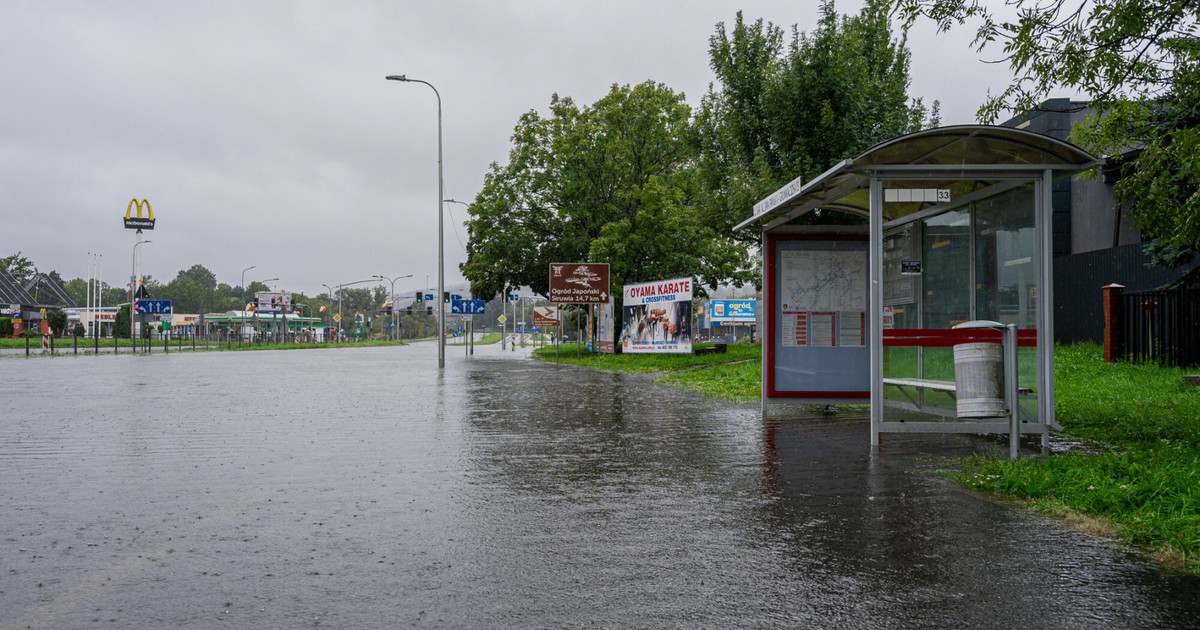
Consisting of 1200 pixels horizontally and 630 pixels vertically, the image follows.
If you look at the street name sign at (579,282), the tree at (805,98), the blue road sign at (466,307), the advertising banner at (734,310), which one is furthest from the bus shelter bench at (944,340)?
the advertising banner at (734,310)

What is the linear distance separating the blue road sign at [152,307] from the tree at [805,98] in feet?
159

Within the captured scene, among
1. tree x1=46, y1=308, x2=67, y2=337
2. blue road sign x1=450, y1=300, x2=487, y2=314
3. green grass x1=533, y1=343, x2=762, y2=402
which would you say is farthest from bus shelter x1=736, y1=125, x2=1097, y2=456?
tree x1=46, y1=308, x2=67, y2=337

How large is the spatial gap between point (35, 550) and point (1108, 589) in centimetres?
575

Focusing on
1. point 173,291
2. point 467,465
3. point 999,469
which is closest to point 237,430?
point 467,465

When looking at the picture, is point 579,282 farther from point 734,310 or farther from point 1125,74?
point 734,310

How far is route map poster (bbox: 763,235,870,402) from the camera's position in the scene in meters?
12.2

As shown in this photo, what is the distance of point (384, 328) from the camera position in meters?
174

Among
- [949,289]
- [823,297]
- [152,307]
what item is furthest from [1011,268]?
[152,307]

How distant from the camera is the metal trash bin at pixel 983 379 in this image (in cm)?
813

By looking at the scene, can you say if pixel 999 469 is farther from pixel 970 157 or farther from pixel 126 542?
pixel 126 542

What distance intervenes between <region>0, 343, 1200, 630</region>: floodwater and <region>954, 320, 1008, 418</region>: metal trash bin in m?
0.73

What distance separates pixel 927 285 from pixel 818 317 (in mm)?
1601

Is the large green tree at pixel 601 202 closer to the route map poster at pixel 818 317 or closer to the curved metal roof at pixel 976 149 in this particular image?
the route map poster at pixel 818 317

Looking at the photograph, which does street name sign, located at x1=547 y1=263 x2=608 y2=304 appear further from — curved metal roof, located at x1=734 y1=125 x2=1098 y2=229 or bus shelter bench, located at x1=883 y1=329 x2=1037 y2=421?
curved metal roof, located at x1=734 y1=125 x2=1098 y2=229
